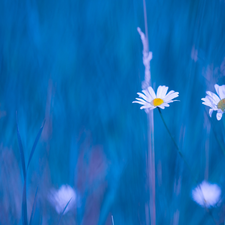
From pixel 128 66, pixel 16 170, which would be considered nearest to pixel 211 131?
pixel 128 66

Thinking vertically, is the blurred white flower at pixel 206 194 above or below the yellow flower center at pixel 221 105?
below

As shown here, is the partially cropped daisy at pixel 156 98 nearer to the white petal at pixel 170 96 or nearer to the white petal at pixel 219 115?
the white petal at pixel 170 96

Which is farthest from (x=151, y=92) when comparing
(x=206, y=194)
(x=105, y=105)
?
(x=206, y=194)

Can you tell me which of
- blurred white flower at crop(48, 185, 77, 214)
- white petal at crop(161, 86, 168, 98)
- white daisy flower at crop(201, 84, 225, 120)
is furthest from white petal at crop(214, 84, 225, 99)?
blurred white flower at crop(48, 185, 77, 214)

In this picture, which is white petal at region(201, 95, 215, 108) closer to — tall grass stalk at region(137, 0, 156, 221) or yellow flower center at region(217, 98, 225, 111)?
yellow flower center at region(217, 98, 225, 111)

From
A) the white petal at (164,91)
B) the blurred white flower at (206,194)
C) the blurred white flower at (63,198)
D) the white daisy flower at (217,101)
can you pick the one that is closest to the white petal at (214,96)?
the white daisy flower at (217,101)

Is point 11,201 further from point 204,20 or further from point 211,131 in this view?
point 204,20
